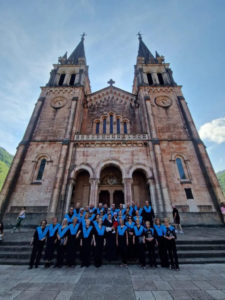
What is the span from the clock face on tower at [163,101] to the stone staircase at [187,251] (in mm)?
14462

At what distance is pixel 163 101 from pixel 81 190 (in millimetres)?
14502

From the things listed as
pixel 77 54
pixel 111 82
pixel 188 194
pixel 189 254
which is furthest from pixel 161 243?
pixel 77 54

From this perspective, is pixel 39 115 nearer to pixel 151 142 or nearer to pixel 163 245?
pixel 151 142

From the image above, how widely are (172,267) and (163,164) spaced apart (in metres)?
9.01

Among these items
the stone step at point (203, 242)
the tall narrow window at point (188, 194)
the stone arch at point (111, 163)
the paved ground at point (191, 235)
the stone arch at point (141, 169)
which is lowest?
the stone step at point (203, 242)

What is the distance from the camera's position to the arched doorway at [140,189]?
13.0 meters

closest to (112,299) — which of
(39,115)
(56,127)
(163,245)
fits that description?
(163,245)

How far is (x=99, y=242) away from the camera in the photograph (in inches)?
196

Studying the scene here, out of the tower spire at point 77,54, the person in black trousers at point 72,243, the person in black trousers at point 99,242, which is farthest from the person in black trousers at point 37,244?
the tower spire at point 77,54

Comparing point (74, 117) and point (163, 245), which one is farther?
point (74, 117)

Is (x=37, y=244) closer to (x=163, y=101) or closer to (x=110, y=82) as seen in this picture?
(x=163, y=101)

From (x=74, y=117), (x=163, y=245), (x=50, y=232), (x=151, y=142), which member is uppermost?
(x=74, y=117)

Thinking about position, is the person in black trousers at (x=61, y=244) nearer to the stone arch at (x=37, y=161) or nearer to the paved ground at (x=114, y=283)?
the paved ground at (x=114, y=283)

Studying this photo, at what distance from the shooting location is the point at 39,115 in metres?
15.7
